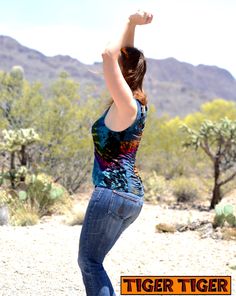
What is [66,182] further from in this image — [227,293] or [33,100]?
[227,293]

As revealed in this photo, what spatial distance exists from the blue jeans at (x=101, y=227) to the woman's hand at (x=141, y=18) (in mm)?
965

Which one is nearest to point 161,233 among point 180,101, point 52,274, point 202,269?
point 202,269

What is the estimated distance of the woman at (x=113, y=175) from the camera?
10.6 ft

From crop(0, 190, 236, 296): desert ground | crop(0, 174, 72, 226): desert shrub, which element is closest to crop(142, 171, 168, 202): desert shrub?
crop(0, 174, 72, 226): desert shrub

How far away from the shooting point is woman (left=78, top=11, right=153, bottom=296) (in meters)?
3.24

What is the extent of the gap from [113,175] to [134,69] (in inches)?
24.3

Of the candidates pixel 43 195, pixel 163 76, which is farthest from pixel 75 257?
pixel 163 76

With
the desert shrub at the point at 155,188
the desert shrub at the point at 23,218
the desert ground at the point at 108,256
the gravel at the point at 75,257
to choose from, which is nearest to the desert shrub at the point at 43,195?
the desert shrub at the point at 23,218

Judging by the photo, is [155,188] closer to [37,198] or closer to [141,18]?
[37,198]

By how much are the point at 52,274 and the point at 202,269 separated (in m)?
1.68

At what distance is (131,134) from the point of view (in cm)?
334

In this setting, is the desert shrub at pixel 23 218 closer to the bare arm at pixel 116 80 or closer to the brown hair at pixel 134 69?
the brown hair at pixel 134 69

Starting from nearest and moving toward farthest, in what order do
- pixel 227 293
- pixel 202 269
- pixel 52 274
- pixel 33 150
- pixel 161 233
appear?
pixel 227 293 → pixel 52 274 → pixel 202 269 → pixel 161 233 → pixel 33 150

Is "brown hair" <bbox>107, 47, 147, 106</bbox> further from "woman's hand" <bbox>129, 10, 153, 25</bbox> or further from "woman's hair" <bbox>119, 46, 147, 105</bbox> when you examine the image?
"woman's hand" <bbox>129, 10, 153, 25</bbox>
